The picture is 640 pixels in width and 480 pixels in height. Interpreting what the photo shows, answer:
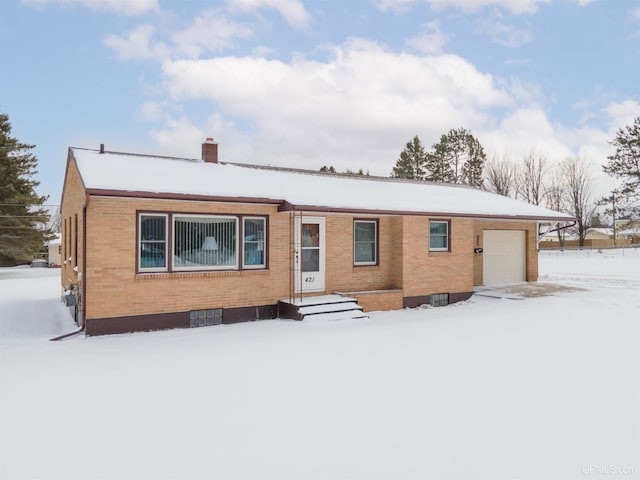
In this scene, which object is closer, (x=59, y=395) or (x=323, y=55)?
(x=59, y=395)

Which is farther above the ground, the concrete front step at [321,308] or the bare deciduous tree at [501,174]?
the bare deciduous tree at [501,174]

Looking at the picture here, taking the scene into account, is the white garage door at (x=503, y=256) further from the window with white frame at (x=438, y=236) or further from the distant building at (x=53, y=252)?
the distant building at (x=53, y=252)

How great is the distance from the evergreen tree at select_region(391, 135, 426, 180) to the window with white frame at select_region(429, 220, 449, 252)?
34.5 m

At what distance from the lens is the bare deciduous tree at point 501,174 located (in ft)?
171

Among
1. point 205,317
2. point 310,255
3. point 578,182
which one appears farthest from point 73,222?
point 578,182

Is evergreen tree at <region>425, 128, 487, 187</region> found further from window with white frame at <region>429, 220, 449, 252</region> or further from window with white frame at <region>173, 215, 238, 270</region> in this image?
window with white frame at <region>173, 215, 238, 270</region>

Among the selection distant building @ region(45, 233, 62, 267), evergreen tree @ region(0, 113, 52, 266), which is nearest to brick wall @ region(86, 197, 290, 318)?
evergreen tree @ region(0, 113, 52, 266)

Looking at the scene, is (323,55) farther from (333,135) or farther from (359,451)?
(333,135)

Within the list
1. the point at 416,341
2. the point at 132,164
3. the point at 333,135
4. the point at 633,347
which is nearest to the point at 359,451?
the point at 416,341

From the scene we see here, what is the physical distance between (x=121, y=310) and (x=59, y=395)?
3.66m

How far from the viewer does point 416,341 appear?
8.02 m

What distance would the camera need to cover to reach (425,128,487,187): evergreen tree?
4619 cm

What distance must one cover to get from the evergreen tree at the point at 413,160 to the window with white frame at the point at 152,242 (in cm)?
3991

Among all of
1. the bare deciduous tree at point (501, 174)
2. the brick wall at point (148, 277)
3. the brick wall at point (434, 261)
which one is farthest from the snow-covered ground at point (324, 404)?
the bare deciduous tree at point (501, 174)
